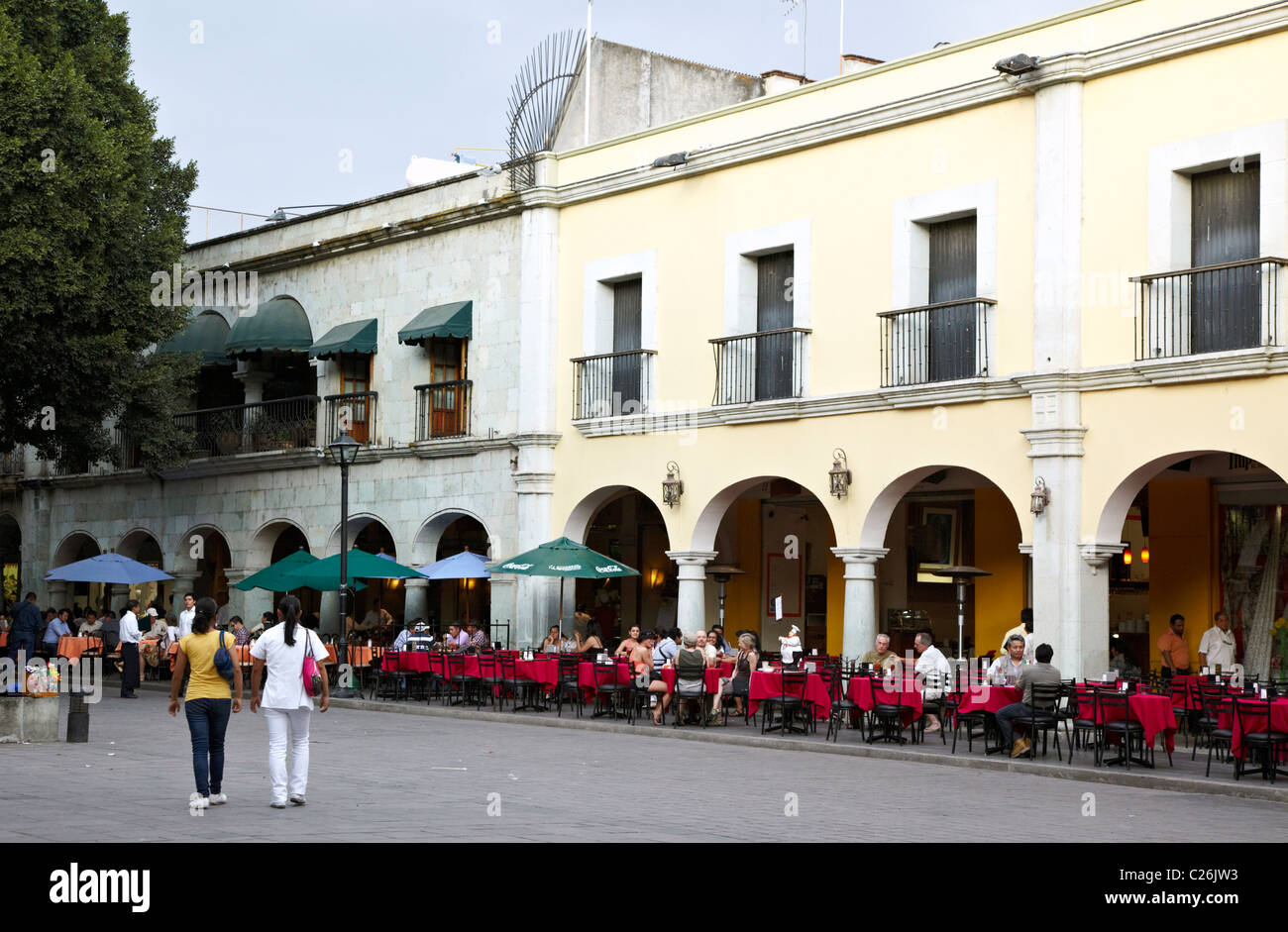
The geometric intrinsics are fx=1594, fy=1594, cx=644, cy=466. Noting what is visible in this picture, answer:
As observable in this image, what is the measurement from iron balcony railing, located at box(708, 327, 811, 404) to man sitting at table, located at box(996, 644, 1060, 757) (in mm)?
6971

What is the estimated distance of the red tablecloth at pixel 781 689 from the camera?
20.5 metres

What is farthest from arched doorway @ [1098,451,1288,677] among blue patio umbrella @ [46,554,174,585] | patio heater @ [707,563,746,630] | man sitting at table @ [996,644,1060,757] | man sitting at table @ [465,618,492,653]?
blue patio umbrella @ [46,554,174,585]

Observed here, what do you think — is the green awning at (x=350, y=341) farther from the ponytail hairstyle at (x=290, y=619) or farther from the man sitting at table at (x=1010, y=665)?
the ponytail hairstyle at (x=290, y=619)

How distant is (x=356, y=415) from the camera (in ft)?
103

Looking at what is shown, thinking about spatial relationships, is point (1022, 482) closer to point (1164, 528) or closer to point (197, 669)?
point (1164, 528)

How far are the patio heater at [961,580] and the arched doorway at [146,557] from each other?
1931 cm

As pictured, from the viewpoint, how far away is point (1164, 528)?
22906 millimetres

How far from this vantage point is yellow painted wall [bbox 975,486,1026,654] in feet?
80.0

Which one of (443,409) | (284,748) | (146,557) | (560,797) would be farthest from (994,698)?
(146,557)

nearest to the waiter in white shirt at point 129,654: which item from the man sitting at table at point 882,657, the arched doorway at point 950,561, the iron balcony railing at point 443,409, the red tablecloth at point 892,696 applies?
the iron balcony railing at point 443,409

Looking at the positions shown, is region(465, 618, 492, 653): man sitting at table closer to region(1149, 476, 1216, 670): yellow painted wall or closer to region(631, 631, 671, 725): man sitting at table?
region(631, 631, 671, 725): man sitting at table

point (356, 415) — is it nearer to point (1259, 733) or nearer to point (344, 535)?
point (344, 535)

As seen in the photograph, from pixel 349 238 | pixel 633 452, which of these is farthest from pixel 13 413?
pixel 633 452

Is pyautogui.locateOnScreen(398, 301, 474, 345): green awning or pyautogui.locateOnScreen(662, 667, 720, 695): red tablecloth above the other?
pyautogui.locateOnScreen(398, 301, 474, 345): green awning
